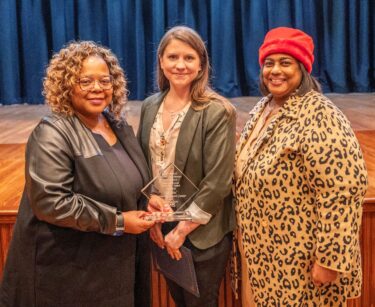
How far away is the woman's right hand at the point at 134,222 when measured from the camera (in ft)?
5.05

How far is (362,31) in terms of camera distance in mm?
6543

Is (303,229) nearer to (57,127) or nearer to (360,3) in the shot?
(57,127)

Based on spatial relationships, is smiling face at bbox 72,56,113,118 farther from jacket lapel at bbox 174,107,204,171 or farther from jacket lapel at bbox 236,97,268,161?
jacket lapel at bbox 236,97,268,161

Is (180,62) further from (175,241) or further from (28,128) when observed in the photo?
(28,128)

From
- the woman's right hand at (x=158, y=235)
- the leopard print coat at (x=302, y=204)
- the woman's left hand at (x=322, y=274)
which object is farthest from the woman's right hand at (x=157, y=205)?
the woman's left hand at (x=322, y=274)

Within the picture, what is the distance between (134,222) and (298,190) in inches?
18.1

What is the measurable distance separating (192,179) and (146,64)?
4.97 metres

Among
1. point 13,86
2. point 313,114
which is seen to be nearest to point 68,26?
point 13,86

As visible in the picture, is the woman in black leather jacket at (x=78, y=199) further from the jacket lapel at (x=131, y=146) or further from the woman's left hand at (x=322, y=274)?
the woman's left hand at (x=322, y=274)

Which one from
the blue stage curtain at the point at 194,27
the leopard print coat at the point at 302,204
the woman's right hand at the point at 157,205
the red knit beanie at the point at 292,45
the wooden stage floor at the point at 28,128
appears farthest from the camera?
the blue stage curtain at the point at 194,27

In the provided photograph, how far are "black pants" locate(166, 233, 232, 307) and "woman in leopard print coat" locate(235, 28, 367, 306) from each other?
4.1 inches

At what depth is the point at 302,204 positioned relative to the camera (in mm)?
1542

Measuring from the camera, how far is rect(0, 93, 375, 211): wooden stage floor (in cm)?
264

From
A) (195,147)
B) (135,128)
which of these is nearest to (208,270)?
(195,147)
